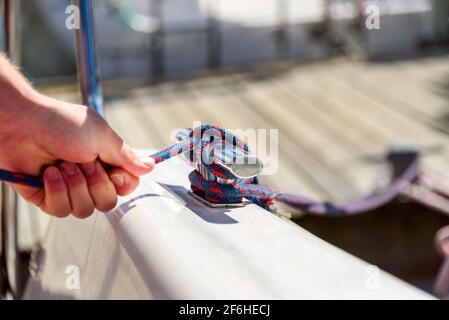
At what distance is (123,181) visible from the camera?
36.7 inches

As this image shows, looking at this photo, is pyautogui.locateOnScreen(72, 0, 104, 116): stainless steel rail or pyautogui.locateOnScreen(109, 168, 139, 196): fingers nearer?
pyautogui.locateOnScreen(109, 168, 139, 196): fingers

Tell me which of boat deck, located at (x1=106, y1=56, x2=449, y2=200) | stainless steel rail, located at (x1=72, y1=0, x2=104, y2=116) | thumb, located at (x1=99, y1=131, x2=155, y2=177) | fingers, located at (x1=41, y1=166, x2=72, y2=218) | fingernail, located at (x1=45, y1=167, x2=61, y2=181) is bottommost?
boat deck, located at (x1=106, y1=56, x2=449, y2=200)

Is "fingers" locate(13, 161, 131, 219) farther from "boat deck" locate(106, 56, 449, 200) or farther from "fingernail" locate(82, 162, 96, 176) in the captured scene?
"boat deck" locate(106, 56, 449, 200)

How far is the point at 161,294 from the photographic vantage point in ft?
2.27

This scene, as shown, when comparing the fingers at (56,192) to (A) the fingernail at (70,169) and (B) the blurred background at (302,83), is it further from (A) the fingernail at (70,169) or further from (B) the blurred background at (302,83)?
(B) the blurred background at (302,83)

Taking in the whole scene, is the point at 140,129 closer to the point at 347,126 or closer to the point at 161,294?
the point at 347,126

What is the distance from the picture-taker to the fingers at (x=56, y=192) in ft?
2.97

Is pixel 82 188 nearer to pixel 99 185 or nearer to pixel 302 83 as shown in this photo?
pixel 99 185

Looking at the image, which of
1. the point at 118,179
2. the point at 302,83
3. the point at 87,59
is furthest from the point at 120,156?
the point at 302,83

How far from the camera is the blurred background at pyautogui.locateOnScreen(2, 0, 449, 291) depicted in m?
3.09

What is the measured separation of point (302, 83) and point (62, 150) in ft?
12.8

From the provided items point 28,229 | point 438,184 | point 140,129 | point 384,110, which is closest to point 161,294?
point 438,184

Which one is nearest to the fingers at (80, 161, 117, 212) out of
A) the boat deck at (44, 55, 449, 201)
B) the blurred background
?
the blurred background

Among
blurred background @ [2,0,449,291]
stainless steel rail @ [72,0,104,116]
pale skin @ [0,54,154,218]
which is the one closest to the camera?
pale skin @ [0,54,154,218]
